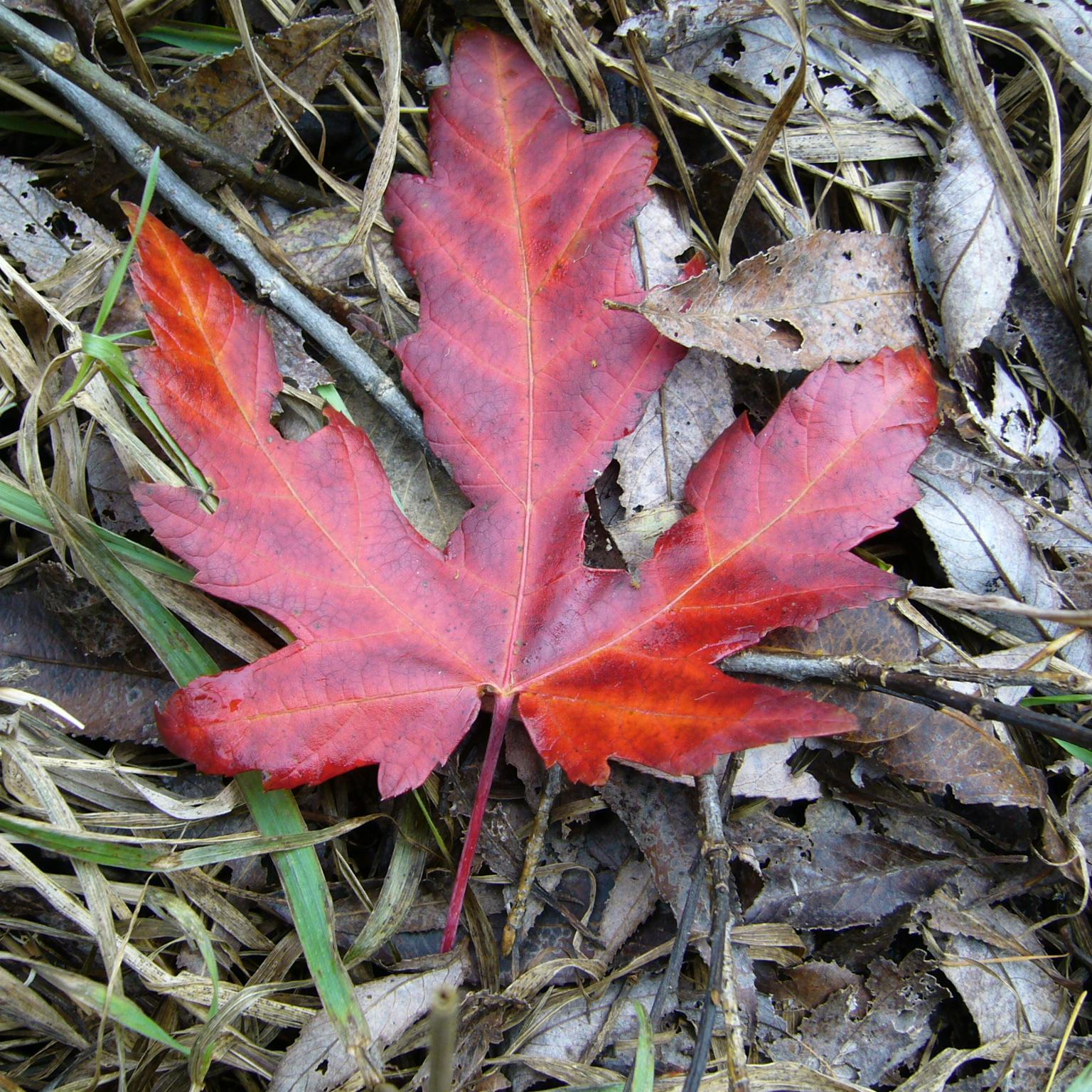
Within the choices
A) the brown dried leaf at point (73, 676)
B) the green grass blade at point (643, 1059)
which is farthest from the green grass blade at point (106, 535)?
the green grass blade at point (643, 1059)

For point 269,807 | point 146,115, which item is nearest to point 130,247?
point 146,115

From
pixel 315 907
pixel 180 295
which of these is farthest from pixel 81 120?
pixel 315 907

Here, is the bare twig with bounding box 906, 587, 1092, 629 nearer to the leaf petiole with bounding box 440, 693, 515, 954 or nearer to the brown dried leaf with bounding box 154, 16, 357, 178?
the leaf petiole with bounding box 440, 693, 515, 954

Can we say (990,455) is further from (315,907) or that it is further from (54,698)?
(54,698)

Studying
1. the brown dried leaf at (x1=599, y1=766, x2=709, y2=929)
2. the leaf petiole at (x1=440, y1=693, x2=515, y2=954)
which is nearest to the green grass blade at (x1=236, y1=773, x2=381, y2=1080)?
the leaf petiole at (x1=440, y1=693, x2=515, y2=954)

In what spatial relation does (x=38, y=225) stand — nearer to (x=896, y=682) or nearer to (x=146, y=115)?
(x=146, y=115)

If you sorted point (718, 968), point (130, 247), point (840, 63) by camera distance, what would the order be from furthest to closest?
1. point (840, 63)
2. point (130, 247)
3. point (718, 968)
